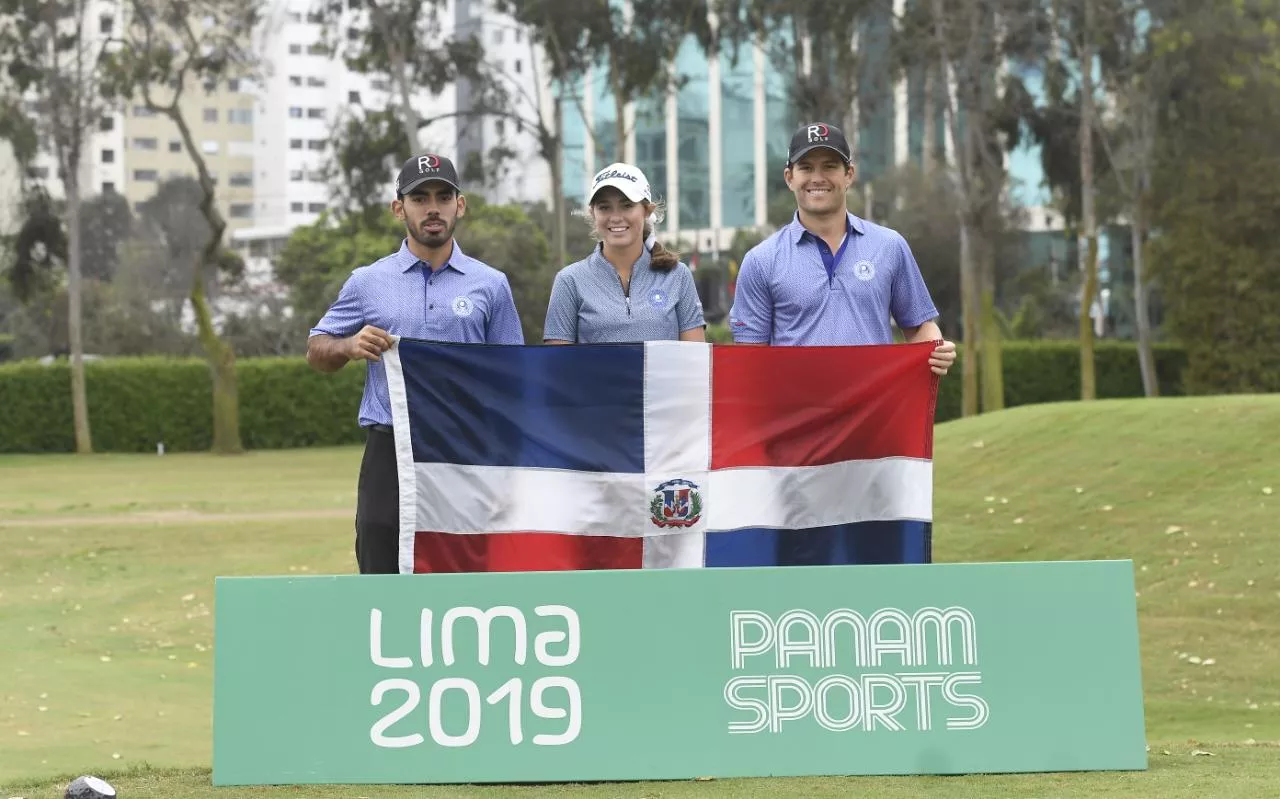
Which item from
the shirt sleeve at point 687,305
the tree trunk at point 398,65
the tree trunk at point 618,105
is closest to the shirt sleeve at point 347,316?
the shirt sleeve at point 687,305

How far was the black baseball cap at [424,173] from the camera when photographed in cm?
688

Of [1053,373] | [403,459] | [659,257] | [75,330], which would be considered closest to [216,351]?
[75,330]

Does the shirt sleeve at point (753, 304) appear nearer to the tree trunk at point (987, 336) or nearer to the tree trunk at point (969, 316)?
the tree trunk at point (969, 316)

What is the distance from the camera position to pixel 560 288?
7082mm

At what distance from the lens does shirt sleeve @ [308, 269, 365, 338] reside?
23.0ft

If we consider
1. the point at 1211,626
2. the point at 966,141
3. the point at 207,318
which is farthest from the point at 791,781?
the point at 207,318

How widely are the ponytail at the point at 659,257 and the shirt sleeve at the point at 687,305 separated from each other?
2.8 inches

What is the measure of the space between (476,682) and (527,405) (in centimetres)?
140

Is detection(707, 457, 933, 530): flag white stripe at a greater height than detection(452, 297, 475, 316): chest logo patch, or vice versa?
detection(452, 297, 475, 316): chest logo patch

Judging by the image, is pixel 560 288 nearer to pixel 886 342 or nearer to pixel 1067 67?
pixel 886 342

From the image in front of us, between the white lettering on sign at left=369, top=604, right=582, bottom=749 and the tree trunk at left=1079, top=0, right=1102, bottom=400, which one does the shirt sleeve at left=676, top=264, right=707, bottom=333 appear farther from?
the tree trunk at left=1079, top=0, right=1102, bottom=400

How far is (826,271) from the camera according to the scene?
23.5 ft

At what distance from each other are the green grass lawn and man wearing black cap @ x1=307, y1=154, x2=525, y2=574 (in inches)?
44.4

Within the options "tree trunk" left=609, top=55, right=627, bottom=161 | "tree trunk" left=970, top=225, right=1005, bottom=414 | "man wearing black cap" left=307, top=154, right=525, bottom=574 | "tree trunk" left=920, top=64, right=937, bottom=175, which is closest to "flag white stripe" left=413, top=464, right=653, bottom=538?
"man wearing black cap" left=307, top=154, right=525, bottom=574
